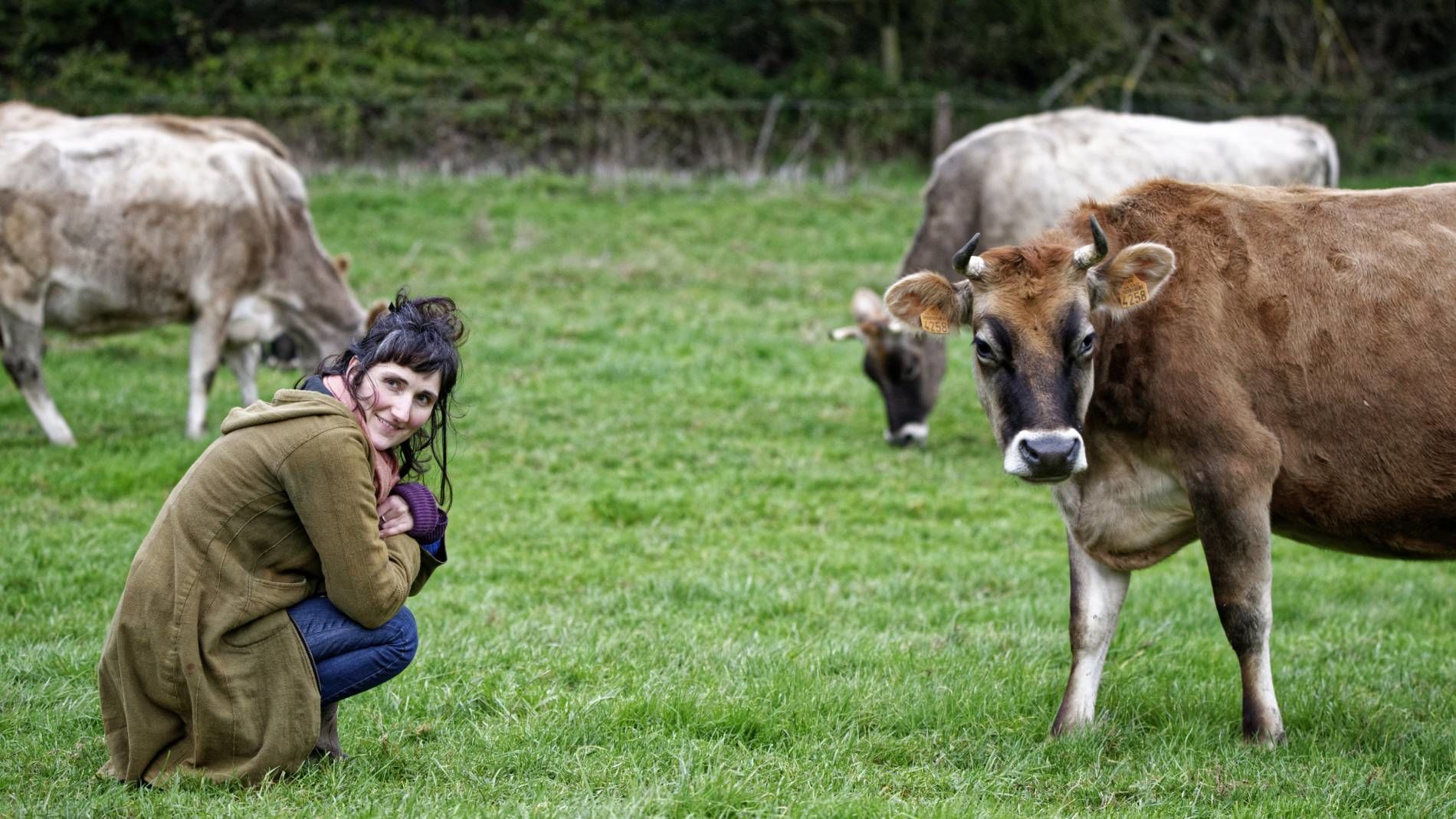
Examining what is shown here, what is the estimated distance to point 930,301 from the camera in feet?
17.7

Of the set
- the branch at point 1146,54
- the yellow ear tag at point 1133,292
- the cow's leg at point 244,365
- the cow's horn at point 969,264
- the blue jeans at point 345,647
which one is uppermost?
the cow's horn at point 969,264

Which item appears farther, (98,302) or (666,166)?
(666,166)

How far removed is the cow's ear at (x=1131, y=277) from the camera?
495 cm

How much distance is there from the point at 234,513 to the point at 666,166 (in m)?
19.5

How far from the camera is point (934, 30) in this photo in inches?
1248

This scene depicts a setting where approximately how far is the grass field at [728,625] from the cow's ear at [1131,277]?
1569 mm

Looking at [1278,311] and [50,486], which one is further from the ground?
[1278,311]

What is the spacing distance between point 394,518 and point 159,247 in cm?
760

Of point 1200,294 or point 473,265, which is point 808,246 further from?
point 1200,294

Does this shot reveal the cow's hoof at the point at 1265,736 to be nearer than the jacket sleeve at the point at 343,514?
No

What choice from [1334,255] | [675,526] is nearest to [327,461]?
[1334,255]

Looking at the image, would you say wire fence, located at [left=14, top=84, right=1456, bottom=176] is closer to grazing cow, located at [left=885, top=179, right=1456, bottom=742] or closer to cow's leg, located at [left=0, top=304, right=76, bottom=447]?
cow's leg, located at [left=0, top=304, right=76, bottom=447]

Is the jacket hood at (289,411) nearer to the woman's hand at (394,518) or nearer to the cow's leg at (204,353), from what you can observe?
the woman's hand at (394,518)

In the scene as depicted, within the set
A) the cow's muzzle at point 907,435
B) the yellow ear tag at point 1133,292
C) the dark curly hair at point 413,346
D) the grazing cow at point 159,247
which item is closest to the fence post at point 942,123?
the cow's muzzle at point 907,435
